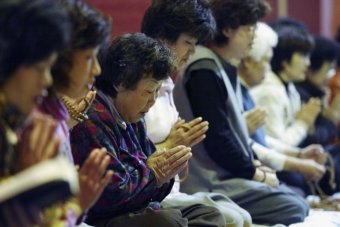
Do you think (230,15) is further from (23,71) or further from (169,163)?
(23,71)

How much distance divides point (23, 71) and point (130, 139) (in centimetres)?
86

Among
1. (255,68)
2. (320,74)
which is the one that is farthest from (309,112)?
(255,68)

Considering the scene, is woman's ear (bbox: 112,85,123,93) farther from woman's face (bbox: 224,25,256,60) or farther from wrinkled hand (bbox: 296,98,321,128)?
wrinkled hand (bbox: 296,98,321,128)

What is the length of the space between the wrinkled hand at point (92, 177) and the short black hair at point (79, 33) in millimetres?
179

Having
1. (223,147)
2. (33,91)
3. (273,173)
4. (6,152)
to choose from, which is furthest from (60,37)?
(273,173)

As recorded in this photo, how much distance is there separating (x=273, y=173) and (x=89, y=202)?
165cm

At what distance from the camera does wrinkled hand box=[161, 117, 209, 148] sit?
2688mm

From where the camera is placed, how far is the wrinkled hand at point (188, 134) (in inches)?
106

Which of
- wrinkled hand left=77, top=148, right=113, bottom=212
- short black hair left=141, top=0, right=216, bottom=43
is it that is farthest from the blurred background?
wrinkled hand left=77, top=148, right=113, bottom=212

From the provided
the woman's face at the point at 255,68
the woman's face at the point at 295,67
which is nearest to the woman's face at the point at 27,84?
the woman's face at the point at 255,68

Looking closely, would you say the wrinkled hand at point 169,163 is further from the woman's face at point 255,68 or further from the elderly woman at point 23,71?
the woman's face at point 255,68

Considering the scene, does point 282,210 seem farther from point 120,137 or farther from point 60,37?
point 60,37

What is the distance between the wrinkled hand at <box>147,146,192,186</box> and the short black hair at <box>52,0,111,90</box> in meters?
0.59

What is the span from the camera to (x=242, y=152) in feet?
10.4
